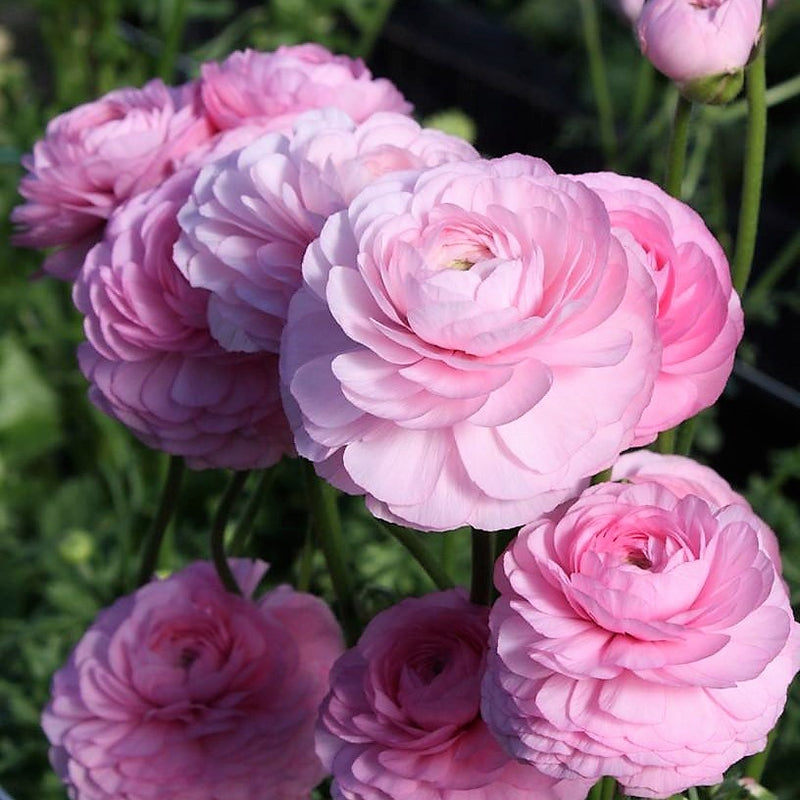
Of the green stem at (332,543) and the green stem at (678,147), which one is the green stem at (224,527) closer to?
the green stem at (332,543)

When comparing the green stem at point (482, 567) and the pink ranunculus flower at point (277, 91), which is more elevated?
the pink ranunculus flower at point (277, 91)

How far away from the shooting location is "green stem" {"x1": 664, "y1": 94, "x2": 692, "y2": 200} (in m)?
→ 0.46

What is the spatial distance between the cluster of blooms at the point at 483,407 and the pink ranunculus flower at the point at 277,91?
36 millimetres

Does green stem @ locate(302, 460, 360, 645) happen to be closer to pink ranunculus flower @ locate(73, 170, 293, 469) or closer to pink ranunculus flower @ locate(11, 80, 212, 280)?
pink ranunculus flower @ locate(73, 170, 293, 469)

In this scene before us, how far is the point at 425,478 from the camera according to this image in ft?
1.14

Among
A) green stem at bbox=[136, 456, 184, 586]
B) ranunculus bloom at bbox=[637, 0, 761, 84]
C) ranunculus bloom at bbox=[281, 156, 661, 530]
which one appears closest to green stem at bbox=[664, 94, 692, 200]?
ranunculus bloom at bbox=[637, 0, 761, 84]

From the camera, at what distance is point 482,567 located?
0.44 m

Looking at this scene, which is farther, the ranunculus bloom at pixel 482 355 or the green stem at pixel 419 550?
the green stem at pixel 419 550

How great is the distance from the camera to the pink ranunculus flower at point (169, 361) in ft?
1.54

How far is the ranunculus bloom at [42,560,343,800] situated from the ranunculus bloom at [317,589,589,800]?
0.08 m

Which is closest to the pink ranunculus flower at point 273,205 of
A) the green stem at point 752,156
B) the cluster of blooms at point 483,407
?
the cluster of blooms at point 483,407

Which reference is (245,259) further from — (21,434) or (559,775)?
(21,434)

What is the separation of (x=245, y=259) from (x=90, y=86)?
1188mm

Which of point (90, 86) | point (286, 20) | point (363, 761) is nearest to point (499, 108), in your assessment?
point (286, 20)
